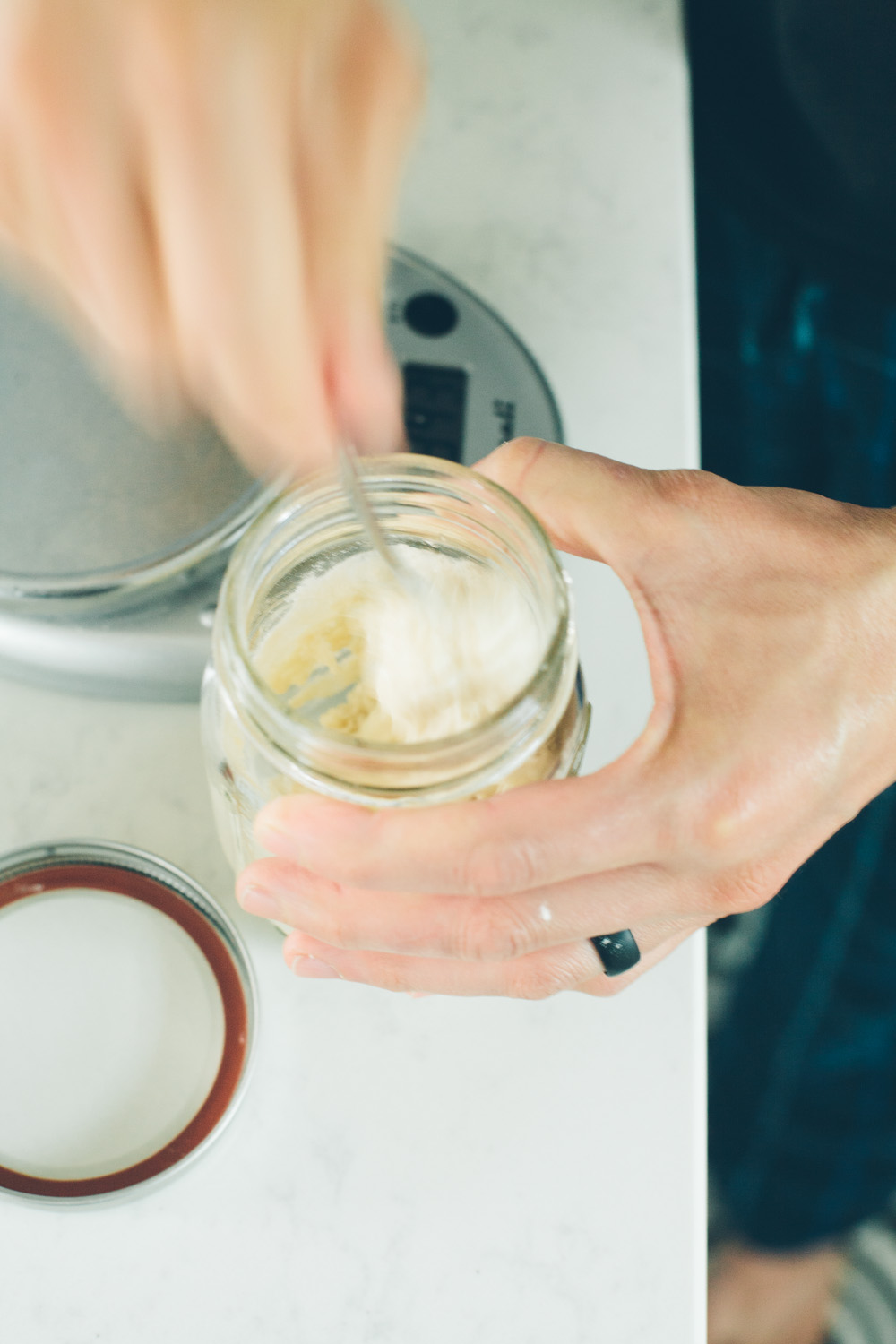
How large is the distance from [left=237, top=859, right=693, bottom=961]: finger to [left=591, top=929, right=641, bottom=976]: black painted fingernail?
0.07ft

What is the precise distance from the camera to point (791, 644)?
1.21ft

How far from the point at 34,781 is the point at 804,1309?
962 mm

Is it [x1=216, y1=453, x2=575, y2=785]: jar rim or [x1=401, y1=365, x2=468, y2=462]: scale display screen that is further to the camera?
[x1=401, y1=365, x2=468, y2=462]: scale display screen

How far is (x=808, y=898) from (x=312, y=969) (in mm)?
516

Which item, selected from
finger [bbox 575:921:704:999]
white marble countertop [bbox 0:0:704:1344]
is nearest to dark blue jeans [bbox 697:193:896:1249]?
white marble countertop [bbox 0:0:704:1344]

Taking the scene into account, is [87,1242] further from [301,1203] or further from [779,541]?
[779,541]

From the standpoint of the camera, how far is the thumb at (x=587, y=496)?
376 millimetres

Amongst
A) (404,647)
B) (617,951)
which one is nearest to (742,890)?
(617,951)

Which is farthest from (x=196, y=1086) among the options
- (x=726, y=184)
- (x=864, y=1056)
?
(x=726, y=184)

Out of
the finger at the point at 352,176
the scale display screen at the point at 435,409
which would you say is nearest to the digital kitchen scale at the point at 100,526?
the scale display screen at the point at 435,409

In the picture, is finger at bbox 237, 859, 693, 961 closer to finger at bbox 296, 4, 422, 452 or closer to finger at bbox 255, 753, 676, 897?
finger at bbox 255, 753, 676, 897

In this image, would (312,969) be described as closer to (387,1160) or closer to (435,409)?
(387,1160)

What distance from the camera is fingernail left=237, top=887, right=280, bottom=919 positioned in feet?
1.20

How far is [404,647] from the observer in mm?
382
